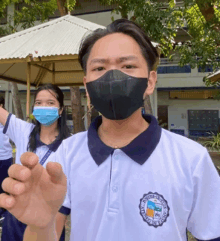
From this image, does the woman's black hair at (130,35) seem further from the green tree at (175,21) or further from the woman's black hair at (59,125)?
the green tree at (175,21)

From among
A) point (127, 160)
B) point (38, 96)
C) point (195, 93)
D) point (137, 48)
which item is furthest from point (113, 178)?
point (195, 93)

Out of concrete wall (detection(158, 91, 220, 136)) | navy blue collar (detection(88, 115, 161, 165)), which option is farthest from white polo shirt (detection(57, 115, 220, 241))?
concrete wall (detection(158, 91, 220, 136))

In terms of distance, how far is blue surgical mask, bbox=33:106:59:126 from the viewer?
6.66 feet

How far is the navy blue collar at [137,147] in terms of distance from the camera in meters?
0.96

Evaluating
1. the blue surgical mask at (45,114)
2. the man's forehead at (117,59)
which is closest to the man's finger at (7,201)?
the man's forehead at (117,59)

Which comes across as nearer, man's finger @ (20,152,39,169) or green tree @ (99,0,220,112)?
man's finger @ (20,152,39,169)

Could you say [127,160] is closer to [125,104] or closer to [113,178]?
[113,178]

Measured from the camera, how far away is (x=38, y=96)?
211 cm

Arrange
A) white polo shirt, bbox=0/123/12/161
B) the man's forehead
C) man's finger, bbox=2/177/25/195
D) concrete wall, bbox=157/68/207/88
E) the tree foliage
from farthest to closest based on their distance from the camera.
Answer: concrete wall, bbox=157/68/207/88
the tree foliage
white polo shirt, bbox=0/123/12/161
the man's forehead
man's finger, bbox=2/177/25/195

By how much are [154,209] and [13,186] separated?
21.6 inches

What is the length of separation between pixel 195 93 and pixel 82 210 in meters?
12.2

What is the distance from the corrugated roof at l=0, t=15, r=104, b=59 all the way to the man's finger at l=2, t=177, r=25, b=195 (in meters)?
2.20

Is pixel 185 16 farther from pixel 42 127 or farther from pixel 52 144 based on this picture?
pixel 52 144

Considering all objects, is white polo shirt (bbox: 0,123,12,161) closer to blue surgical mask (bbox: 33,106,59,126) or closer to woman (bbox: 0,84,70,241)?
woman (bbox: 0,84,70,241)
